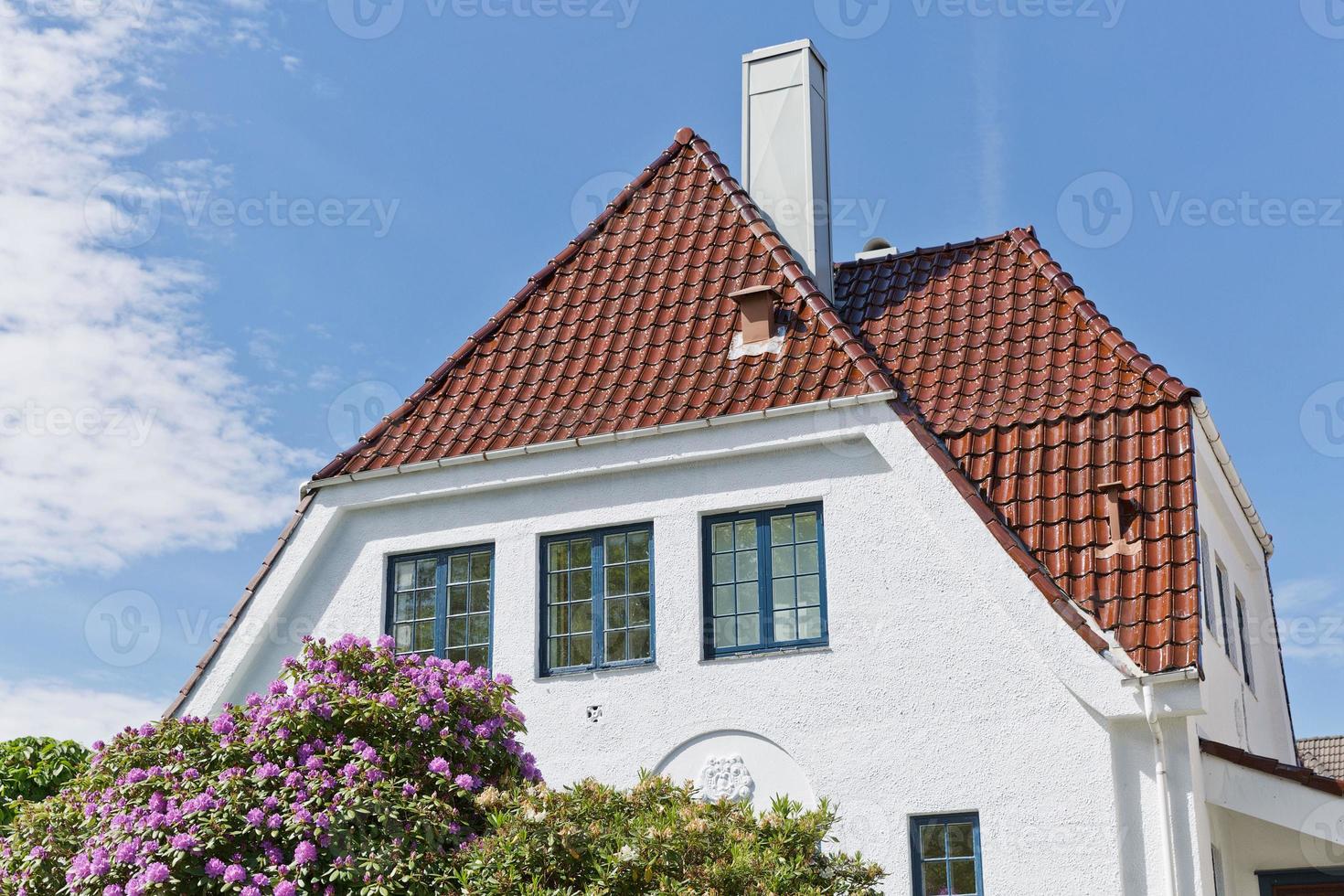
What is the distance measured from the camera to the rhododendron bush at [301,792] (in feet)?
34.1

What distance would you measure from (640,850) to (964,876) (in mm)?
4093

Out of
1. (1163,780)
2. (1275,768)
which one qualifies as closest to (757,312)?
(1163,780)

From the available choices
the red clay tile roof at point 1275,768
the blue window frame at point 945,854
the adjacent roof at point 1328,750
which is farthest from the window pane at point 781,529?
the adjacent roof at point 1328,750

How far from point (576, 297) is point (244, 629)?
17.7 ft

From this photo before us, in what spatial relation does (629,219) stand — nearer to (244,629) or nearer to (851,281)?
(851,281)

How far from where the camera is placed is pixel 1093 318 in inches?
Answer: 597

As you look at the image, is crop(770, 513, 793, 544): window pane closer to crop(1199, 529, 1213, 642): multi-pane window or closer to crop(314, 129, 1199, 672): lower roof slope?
crop(314, 129, 1199, 672): lower roof slope

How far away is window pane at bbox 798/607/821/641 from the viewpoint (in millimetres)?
13805

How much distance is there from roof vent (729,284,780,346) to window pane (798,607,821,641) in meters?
3.09

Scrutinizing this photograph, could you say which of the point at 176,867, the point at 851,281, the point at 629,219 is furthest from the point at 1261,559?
the point at 176,867

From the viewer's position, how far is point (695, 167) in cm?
1789

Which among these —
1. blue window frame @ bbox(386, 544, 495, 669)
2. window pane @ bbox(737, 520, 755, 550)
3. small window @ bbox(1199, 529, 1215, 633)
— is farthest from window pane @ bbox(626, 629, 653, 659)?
small window @ bbox(1199, 529, 1215, 633)

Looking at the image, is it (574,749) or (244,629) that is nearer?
(574,749)

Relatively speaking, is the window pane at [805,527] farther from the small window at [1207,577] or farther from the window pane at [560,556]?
the small window at [1207,577]
